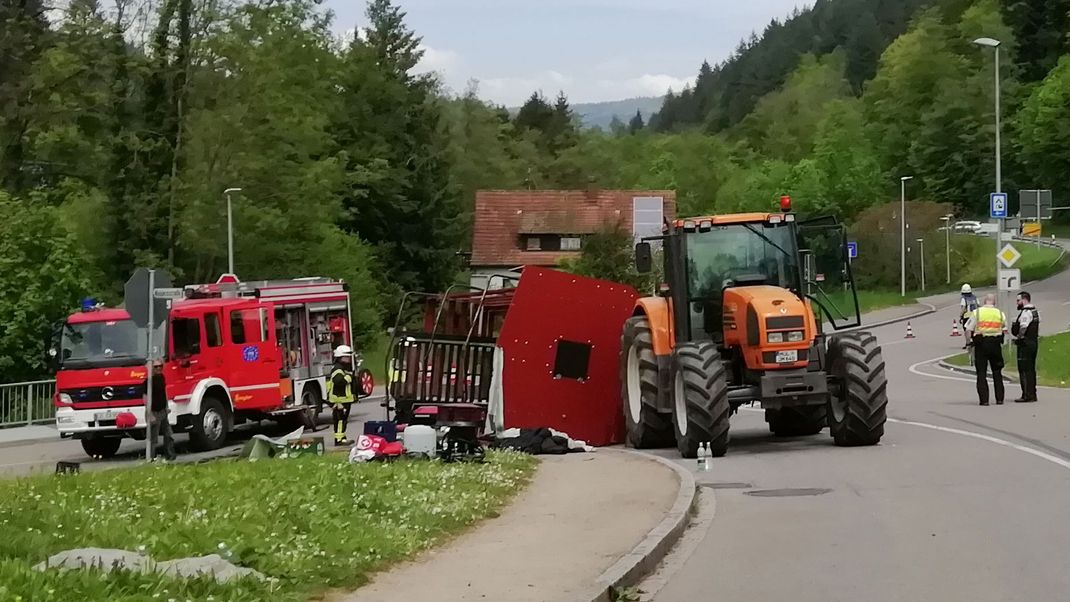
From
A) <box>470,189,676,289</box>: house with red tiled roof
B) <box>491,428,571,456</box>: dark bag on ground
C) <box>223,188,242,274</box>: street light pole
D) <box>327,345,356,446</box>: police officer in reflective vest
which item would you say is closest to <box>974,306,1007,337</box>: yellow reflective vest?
<box>491,428,571,456</box>: dark bag on ground

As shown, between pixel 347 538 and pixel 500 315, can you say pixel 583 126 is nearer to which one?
pixel 500 315

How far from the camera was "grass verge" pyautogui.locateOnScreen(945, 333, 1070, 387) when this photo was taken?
30.8 meters

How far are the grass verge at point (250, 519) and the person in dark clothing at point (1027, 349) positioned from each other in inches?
495

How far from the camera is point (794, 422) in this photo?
818 inches

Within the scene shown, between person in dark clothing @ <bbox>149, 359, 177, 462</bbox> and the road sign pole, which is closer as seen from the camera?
the road sign pole

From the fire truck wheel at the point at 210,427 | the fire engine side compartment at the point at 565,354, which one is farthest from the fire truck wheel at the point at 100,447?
the fire engine side compartment at the point at 565,354

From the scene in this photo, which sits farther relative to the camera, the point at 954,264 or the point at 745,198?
the point at 745,198

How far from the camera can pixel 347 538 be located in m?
10.1

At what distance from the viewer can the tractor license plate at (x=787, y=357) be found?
17.8 m

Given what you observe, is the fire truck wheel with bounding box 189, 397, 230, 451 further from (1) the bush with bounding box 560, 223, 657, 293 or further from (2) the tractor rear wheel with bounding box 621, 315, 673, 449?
(1) the bush with bounding box 560, 223, 657, 293

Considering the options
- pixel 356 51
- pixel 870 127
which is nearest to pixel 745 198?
pixel 870 127

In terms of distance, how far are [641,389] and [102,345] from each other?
10.6 meters

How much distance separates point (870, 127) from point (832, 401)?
100169mm

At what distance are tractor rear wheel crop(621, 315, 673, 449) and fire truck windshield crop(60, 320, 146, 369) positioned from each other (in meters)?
9.24
